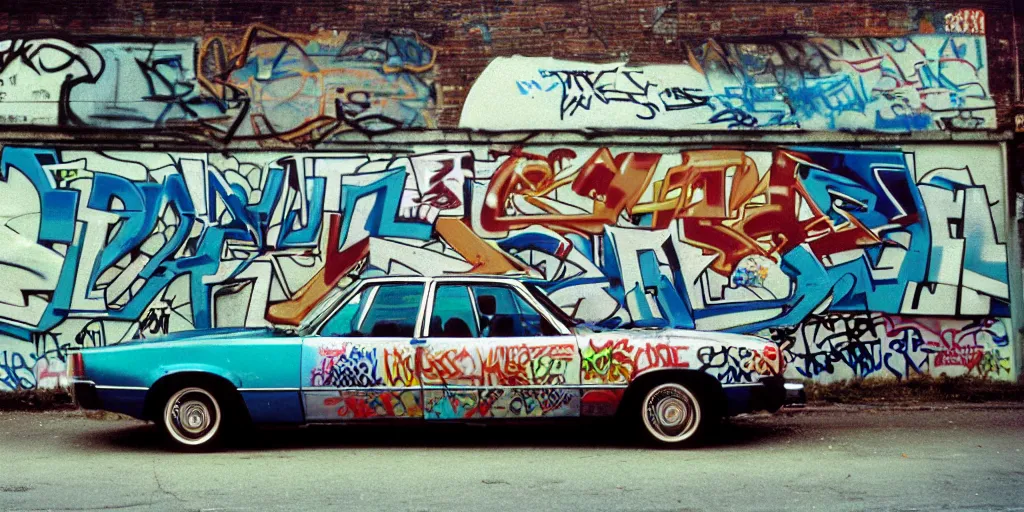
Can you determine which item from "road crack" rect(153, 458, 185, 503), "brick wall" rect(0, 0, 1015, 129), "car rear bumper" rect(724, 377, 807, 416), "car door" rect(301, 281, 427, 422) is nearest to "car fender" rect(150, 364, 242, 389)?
"car door" rect(301, 281, 427, 422)

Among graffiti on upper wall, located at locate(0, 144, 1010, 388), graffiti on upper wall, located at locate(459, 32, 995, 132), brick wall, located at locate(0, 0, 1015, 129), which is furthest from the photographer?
graffiti on upper wall, located at locate(459, 32, 995, 132)

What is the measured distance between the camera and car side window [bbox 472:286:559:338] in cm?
812

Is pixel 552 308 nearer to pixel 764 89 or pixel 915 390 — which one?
pixel 764 89

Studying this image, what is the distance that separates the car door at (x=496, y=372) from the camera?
797cm

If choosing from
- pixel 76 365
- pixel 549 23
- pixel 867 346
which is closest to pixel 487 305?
pixel 76 365

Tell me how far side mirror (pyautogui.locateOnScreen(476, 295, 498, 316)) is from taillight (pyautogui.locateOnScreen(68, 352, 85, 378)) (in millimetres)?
→ 3049

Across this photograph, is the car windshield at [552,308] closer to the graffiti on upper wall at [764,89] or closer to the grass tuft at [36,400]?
the graffiti on upper wall at [764,89]

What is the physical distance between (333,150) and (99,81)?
2629 mm

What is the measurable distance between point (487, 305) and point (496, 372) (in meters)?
0.54

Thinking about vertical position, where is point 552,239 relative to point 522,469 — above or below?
above

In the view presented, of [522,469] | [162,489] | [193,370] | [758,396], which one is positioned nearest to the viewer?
[162,489]

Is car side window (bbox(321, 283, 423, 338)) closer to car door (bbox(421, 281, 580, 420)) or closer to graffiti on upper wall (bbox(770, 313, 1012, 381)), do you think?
car door (bbox(421, 281, 580, 420))

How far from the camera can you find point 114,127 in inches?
445

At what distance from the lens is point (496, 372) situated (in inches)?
314
